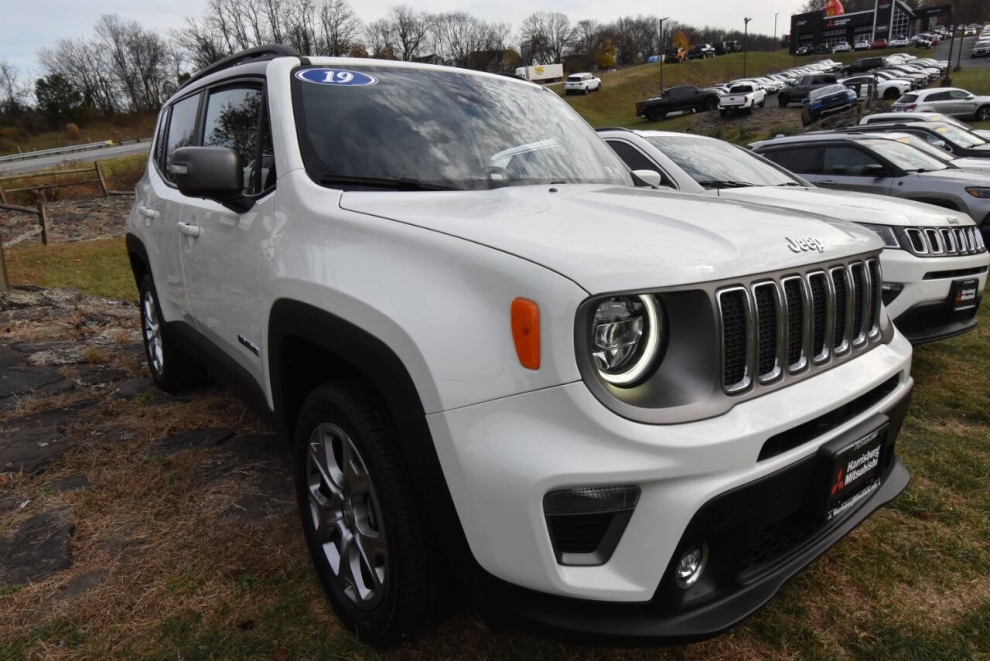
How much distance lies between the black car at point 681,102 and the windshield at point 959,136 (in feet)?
89.6

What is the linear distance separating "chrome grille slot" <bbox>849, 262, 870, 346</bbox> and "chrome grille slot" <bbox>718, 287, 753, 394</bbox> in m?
0.65

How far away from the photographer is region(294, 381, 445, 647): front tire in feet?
5.74

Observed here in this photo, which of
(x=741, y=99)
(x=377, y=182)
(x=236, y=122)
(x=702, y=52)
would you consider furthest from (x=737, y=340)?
(x=702, y=52)

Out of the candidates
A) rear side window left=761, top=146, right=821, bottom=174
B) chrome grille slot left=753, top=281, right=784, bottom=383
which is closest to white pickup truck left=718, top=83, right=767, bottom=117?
rear side window left=761, top=146, right=821, bottom=174

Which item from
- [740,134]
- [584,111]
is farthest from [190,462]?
[584,111]

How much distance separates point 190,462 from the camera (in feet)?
11.2

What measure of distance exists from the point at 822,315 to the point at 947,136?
43.9 ft

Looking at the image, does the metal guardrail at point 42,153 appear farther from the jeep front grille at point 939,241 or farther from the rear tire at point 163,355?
the jeep front grille at point 939,241

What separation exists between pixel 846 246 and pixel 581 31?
103m

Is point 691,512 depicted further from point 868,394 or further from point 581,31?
point 581,31

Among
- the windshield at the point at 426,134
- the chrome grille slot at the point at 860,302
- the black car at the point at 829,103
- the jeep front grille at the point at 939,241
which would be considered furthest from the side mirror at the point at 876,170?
the black car at the point at 829,103

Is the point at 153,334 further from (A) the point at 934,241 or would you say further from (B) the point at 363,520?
(A) the point at 934,241

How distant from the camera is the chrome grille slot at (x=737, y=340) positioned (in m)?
1.59

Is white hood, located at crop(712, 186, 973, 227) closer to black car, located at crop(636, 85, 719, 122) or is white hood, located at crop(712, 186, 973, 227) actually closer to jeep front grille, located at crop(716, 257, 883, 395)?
jeep front grille, located at crop(716, 257, 883, 395)
